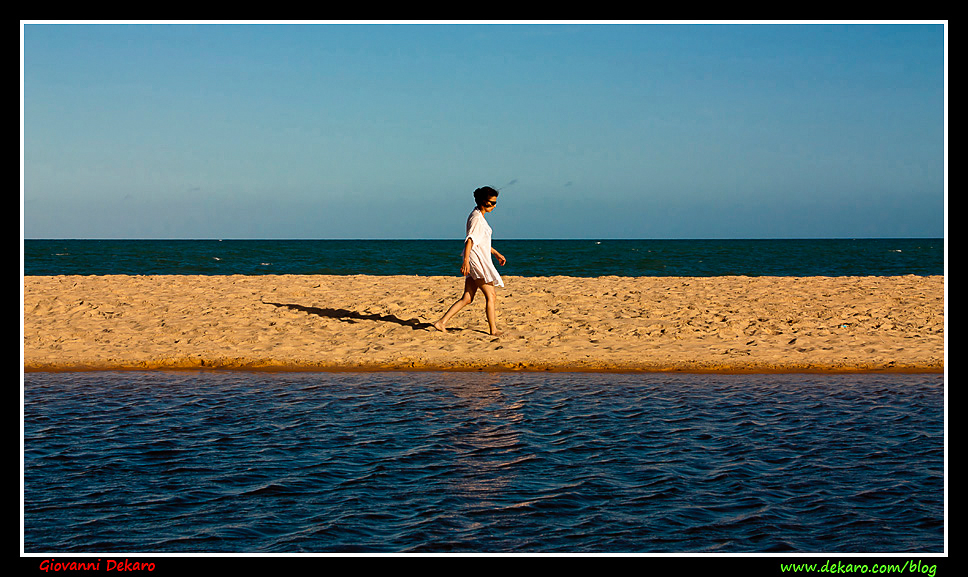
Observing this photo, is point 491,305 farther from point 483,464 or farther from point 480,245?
point 483,464

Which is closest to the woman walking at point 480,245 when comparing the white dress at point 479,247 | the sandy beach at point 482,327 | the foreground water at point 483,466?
the white dress at point 479,247

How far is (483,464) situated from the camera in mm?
5918

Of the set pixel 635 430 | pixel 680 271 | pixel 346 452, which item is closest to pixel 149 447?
pixel 346 452

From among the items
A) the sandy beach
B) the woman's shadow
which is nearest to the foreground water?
the sandy beach

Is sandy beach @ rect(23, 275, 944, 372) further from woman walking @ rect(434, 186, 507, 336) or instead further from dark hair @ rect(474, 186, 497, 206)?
dark hair @ rect(474, 186, 497, 206)

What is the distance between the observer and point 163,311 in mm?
13867

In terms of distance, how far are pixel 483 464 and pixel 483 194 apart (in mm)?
5605

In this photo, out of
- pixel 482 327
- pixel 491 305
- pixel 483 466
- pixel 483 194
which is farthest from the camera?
pixel 482 327

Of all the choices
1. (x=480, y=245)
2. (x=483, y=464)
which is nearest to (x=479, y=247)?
(x=480, y=245)

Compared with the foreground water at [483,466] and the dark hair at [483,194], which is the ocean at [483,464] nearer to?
the foreground water at [483,466]

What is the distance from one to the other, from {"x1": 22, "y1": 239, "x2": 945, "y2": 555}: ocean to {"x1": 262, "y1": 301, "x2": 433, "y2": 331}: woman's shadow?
332 cm

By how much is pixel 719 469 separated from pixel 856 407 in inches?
108

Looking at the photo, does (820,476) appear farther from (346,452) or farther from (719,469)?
(346,452)

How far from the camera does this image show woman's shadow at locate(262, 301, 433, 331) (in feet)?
42.0
